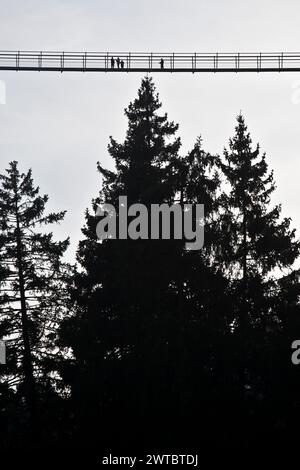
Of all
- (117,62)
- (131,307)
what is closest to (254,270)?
(131,307)

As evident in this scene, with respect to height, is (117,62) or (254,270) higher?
(117,62)

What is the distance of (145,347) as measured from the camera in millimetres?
29562

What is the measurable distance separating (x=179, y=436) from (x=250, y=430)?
9.29ft

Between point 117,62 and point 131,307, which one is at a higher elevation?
point 117,62

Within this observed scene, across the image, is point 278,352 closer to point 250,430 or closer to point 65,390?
point 250,430

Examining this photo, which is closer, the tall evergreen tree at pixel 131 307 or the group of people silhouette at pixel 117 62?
the tall evergreen tree at pixel 131 307

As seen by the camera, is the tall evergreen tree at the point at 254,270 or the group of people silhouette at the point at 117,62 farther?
the group of people silhouette at the point at 117,62

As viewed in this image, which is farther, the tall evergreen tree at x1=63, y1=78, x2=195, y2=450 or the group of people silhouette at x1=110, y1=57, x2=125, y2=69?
the group of people silhouette at x1=110, y1=57, x2=125, y2=69

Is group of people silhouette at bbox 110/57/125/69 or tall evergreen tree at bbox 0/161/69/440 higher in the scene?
group of people silhouette at bbox 110/57/125/69

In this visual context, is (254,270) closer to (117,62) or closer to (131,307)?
(131,307)

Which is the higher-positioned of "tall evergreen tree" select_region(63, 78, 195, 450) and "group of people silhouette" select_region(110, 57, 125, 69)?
"group of people silhouette" select_region(110, 57, 125, 69)

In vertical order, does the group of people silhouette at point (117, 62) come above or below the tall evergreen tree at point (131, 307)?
above
